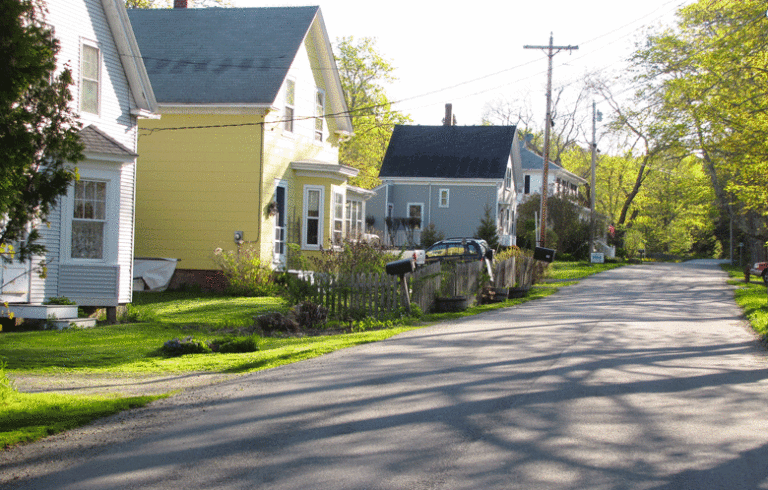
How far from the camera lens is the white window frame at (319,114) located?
27.3 meters

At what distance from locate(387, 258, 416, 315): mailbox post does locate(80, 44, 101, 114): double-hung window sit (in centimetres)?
801

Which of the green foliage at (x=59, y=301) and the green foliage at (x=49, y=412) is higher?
the green foliage at (x=59, y=301)

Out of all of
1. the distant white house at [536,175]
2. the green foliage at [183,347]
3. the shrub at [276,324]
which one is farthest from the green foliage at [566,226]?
the green foliage at [183,347]

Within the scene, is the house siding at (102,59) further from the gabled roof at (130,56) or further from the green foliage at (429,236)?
the green foliage at (429,236)

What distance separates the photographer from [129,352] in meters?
12.2

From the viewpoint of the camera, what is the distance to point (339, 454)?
231 inches

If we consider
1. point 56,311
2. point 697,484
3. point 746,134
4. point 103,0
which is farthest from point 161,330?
point 746,134

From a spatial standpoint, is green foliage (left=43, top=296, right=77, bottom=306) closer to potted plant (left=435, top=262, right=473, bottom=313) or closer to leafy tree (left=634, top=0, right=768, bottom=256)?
potted plant (left=435, top=262, right=473, bottom=313)

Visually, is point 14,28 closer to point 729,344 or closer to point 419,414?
point 419,414

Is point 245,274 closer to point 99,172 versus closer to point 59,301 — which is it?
point 99,172

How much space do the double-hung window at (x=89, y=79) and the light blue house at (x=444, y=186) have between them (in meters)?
27.9

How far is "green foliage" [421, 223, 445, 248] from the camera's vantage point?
1708 inches

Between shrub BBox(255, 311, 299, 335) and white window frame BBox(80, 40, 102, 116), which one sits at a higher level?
white window frame BBox(80, 40, 102, 116)

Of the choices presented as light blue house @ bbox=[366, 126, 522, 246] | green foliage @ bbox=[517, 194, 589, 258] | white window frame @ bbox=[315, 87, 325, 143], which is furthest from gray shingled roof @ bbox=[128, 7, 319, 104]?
green foliage @ bbox=[517, 194, 589, 258]
